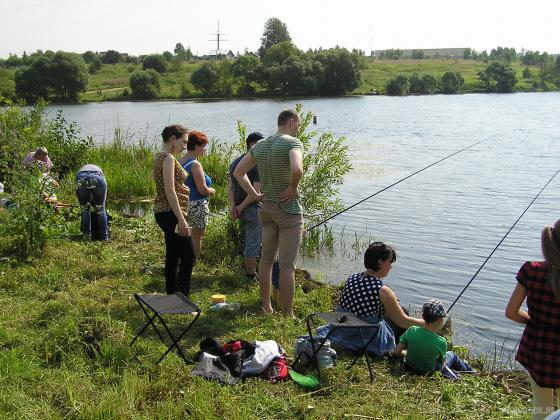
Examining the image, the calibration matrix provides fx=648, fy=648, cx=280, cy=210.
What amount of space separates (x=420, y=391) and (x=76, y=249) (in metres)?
4.68

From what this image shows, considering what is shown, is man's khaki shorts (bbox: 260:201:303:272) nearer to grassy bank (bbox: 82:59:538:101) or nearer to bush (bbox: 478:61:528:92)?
grassy bank (bbox: 82:59:538:101)

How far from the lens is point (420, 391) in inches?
165

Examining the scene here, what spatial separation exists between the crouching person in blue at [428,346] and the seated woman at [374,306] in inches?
6.0

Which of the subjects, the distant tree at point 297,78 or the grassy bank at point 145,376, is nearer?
the grassy bank at point 145,376

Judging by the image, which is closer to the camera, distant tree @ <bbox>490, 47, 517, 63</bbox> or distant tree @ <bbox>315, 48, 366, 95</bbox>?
distant tree @ <bbox>315, 48, 366, 95</bbox>

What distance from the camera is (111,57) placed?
10075 centimetres

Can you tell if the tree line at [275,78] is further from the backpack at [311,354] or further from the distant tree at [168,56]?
the backpack at [311,354]

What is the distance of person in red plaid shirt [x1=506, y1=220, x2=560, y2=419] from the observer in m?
3.34

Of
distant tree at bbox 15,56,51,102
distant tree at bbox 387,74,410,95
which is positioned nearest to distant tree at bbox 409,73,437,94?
distant tree at bbox 387,74,410,95

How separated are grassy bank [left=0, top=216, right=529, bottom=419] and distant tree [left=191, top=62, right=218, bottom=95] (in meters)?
66.5

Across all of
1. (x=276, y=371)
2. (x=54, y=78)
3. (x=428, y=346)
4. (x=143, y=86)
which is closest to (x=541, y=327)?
(x=428, y=346)

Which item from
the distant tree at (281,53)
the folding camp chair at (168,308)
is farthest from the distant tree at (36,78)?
the folding camp chair at (168,308)

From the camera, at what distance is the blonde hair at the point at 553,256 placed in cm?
331

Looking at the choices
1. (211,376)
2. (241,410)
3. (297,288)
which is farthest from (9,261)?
(241,410)
